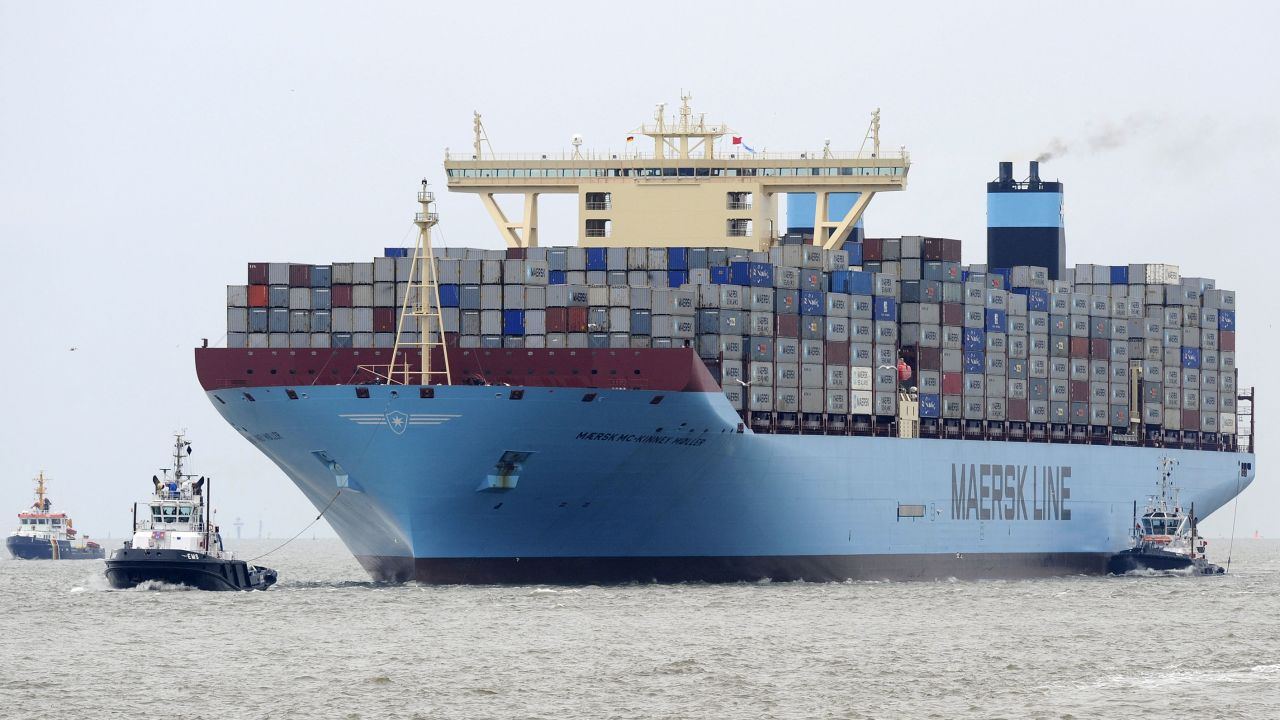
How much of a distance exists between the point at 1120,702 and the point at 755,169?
36353mm

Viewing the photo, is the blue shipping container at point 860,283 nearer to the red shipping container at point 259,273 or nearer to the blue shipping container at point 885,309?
the blue shipping container at point 885,309

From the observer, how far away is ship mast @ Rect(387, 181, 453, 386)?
60.8 metres

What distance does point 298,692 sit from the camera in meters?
42.2

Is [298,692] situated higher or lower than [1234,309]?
lower

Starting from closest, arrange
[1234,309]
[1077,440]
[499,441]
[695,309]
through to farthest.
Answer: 1. [499,441]
2. [695,309]
3. [1077,440]
4. [1234,309]

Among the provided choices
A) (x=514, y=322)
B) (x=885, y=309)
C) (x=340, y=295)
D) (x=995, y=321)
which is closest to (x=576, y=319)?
(x=514, y=322)

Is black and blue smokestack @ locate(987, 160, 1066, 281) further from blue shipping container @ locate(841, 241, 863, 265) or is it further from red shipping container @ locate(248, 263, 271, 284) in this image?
red shipping container @ locate(248, 263, 271, 284)

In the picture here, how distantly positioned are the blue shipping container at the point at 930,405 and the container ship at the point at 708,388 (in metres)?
0.11

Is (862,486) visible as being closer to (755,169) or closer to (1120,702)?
(755,169)

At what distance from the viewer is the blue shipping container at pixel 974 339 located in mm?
74875

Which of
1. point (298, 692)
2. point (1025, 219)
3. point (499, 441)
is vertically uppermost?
point (1025, 219)

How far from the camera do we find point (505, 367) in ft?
202

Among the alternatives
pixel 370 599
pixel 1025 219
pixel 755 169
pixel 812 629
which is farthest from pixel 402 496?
pixel 1025 219

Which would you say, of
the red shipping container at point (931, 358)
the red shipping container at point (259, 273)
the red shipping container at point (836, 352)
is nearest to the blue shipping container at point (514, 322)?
the red shipping container at point (259, 273)
